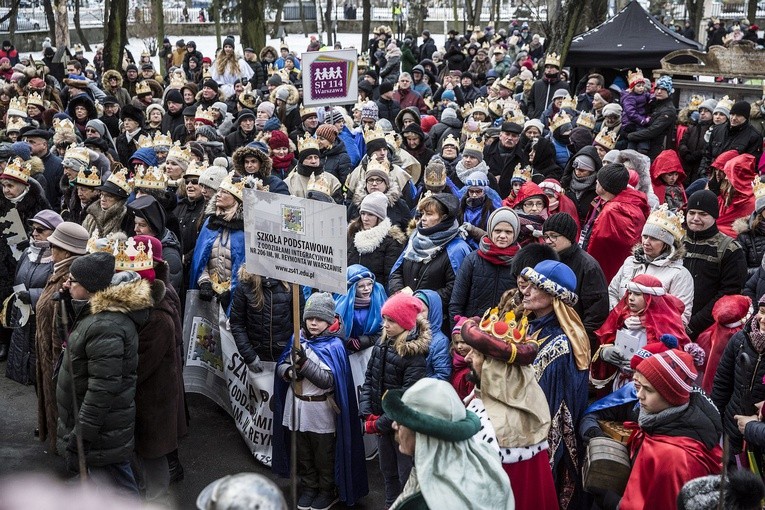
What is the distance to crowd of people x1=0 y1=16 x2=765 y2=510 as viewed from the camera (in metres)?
4.39

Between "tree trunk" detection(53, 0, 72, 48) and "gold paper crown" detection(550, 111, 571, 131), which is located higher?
"tree trunk" detection(53, 0, 72, 48)

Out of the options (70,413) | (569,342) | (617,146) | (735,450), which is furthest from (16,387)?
(617,146)

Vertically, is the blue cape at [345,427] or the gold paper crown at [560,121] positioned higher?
the gold paper crown at [560,121]

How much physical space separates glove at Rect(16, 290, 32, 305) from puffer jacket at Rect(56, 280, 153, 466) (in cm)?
214

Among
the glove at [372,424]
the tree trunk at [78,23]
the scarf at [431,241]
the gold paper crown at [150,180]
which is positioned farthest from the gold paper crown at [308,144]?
the tree trunk at [78,23]

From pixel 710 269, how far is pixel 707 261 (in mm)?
65

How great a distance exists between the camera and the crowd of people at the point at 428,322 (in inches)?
173

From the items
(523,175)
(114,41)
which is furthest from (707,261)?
(114,41)

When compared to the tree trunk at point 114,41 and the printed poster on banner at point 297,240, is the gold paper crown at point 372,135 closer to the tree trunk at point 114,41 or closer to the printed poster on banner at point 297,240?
the printed poster on banner at point 297,240

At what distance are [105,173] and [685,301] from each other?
6046mm

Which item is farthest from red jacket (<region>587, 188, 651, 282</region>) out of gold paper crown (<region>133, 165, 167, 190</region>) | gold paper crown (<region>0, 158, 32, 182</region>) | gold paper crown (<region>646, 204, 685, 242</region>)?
gold paper crown (<region>0, 158, 32, 182</region>)

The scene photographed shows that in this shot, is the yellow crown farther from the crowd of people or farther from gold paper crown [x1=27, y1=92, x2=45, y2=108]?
gold paper crown [x1=27, y1=92, x2=45, y2=108]

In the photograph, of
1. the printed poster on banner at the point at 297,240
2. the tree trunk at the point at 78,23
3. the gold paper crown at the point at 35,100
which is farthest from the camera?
the tree trunk at the point at 78,23

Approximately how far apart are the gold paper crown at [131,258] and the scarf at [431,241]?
2175mm
